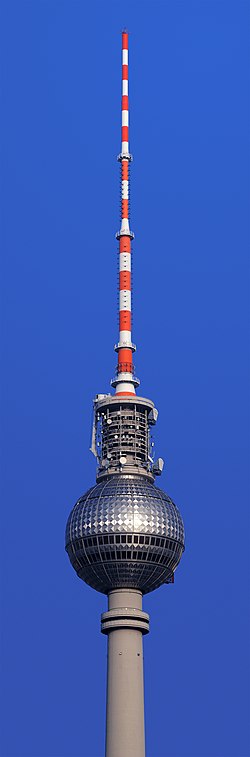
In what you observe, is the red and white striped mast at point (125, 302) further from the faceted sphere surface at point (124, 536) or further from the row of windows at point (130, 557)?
the row of windows at point (130, 557)

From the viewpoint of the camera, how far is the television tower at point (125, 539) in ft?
500

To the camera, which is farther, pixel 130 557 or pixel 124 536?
pixel 130 557

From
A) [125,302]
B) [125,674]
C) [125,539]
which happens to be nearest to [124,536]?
[125,539]

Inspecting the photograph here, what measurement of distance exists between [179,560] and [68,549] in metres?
11.5

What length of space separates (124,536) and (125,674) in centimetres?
1332

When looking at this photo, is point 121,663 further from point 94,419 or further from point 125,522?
Result: point 94,419

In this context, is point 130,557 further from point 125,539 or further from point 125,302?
point 125,302

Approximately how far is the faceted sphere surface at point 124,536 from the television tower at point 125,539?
3.9 inches

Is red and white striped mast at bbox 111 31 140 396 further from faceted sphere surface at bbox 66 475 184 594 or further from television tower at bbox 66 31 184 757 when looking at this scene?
faceted sphere surface at bbox 66 475 184 594

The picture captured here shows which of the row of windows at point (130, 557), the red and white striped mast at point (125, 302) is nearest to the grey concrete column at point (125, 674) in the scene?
the row of windows at point (130, 557)

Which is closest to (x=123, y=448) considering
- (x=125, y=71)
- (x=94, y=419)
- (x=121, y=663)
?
(x=94, y=419)

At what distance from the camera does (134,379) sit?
168875mm

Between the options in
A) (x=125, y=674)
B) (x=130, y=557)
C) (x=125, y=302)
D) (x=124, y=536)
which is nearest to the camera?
(x=125, y=674)

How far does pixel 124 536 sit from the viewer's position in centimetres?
15575
